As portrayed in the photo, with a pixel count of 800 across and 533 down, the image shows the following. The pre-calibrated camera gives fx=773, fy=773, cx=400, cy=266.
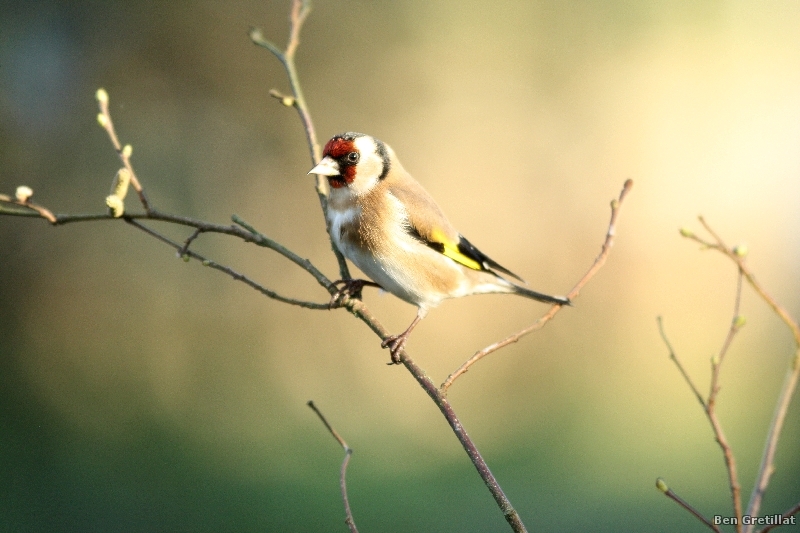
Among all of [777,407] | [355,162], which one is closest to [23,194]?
[355,162]

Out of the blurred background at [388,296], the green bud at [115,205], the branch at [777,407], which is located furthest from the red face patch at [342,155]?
the blurred background at [388,296]

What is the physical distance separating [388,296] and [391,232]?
149 inches

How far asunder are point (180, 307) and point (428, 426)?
7.17ft

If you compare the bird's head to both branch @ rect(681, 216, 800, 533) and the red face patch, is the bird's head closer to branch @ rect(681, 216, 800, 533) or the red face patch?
the red face patch

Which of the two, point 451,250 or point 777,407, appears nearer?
point 777,407

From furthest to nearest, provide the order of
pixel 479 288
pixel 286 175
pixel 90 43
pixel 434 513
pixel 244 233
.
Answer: pixel 286 175 < pixel 90 43 < pixel 434 513 < pixel 479 288 < pixel 244 233

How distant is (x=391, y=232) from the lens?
2.67 meters

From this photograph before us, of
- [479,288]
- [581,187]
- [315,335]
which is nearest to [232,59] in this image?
[315,335]

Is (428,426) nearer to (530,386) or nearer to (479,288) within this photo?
(530,386)

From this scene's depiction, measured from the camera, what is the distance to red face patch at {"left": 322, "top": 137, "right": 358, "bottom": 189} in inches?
105

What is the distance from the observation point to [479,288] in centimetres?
291

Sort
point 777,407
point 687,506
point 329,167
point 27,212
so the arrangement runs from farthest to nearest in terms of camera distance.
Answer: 1. point 329,167
2. point 27,212
3. point 687,506
4. point 777,407

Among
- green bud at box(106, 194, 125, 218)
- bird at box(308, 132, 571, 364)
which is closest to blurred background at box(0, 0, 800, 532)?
bird at box(308, 132, 571, 364)

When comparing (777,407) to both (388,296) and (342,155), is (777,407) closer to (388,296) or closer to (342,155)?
(342,155)
